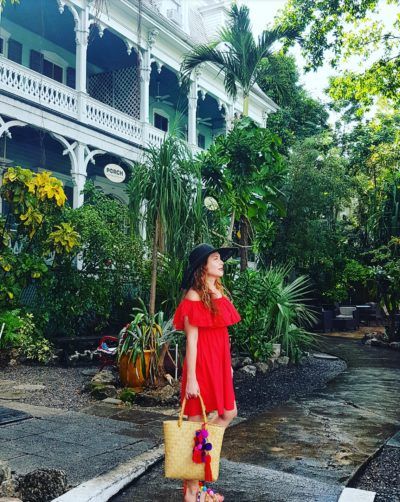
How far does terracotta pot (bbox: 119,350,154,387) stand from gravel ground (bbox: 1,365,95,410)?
540 mm

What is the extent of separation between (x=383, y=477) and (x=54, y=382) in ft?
15.9

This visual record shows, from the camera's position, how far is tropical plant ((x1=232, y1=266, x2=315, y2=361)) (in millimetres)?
8961

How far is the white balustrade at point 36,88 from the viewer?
1105cm

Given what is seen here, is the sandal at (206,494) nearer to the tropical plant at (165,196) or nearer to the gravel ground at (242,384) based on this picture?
the gravel ground at (242,384)

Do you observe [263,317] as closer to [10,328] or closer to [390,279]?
[10,328]

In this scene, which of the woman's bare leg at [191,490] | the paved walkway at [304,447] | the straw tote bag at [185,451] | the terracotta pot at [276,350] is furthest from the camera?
the terracotta pot at [276,350]

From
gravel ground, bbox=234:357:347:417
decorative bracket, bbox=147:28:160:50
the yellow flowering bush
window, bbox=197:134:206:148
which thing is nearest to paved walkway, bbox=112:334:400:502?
gravel ground, bbox=234:357:347:417

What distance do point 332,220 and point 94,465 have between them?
740 inches

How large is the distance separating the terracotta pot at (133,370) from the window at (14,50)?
10.4 m

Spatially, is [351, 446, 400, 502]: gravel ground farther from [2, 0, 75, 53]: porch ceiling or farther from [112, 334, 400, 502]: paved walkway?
[2, 0, 75, 53]: porch ceiling

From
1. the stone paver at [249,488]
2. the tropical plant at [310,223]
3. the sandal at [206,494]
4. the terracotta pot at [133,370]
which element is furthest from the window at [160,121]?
the sandal at [206,494]

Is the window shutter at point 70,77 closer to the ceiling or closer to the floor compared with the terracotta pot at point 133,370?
closer to the ceiling

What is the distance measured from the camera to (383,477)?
4027 millimetres

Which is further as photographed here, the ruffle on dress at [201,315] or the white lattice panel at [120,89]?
the white lattice panel at [120,89]
